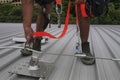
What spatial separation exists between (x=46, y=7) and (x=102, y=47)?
0.74 metres

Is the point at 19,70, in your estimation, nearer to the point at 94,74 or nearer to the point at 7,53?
the point at 94,74

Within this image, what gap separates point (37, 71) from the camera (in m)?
1.63

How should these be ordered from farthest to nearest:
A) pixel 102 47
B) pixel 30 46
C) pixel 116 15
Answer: pixel 116 15 < pixel 102 47 < pixel 30 46

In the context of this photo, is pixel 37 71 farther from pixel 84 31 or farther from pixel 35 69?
pixel 84 31

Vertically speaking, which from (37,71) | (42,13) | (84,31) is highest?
(42,13)

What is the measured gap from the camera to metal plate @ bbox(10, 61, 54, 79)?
1583 mm

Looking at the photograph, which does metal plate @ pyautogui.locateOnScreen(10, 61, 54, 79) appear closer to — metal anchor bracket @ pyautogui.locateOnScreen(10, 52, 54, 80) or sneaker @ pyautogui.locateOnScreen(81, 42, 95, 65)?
metal anchor bracket @ pyautogui.locateOnScreen(10, 52, 54, 80)

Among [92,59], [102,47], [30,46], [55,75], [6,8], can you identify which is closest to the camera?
[55,75]

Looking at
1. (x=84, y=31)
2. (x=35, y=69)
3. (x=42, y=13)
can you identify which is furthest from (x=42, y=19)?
(x=35, y=69)

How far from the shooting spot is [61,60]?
203 cm

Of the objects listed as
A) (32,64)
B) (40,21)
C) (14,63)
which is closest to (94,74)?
(32,64)

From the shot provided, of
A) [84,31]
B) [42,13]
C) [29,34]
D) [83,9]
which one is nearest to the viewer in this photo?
[29,34]

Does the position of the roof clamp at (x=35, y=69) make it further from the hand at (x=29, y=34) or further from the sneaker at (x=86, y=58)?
the sneaker at (x=86, y=58)

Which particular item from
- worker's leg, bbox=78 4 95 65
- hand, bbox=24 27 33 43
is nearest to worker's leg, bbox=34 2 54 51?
worker's leg, bbox=78 4 95 65
